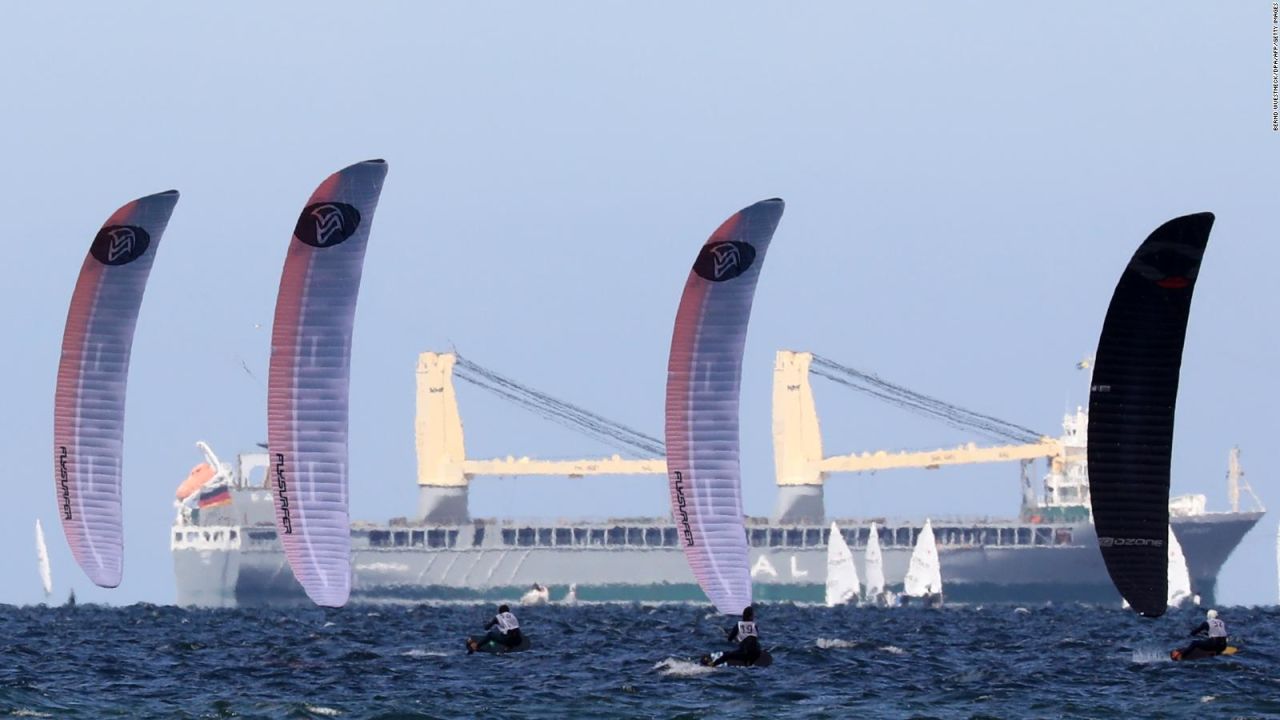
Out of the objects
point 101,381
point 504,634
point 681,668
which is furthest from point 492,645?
point 101,381

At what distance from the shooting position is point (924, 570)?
112062mm

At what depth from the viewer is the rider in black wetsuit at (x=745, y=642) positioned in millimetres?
34281

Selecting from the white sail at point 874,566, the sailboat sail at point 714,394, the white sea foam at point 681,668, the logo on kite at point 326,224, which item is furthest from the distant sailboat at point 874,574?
the logo on kite at point 326,224

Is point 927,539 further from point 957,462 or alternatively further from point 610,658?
point 610,658

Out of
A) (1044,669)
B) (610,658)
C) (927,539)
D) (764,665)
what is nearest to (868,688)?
(764,665)

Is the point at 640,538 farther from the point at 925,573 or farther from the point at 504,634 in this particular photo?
the point at 504,634

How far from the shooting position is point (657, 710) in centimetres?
Answer: 2886

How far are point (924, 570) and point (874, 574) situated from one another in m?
4.55

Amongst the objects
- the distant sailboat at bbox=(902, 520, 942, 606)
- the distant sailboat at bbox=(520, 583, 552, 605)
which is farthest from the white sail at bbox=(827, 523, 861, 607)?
the distant sailboat at bbox=(520, 583, 552, 605)

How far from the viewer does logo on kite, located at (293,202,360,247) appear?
32094 millimetres

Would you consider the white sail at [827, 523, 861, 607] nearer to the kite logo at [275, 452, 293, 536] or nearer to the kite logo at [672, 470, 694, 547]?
the kite logo at [672, 470, 694, 547]

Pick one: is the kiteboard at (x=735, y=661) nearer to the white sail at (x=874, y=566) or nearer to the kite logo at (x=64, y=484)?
the kite logo at (x=64, y=484)

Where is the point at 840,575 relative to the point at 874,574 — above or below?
below

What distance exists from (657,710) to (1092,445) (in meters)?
6.89
